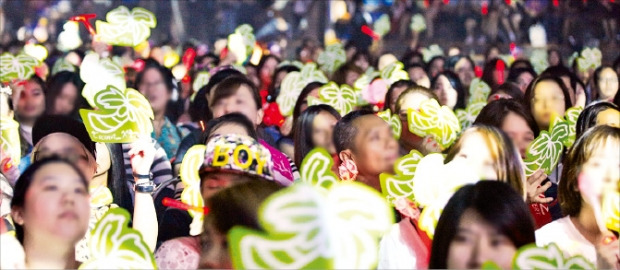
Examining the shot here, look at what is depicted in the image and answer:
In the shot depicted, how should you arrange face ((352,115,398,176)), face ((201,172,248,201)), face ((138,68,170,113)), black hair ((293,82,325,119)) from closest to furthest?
face ((201,172,248,201))
face ((352,115,398,176))
black hair ((293,82,325,119))
face ((138,68,170,113))

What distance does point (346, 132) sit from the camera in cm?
456

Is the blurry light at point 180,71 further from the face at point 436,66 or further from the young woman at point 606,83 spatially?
the young woman at point 606,83

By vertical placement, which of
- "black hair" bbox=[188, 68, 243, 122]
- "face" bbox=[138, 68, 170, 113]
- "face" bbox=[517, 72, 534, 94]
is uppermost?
"face" bbox=[517, 72, 534, 94]

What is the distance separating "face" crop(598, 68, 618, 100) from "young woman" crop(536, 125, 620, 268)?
5000 millimetres

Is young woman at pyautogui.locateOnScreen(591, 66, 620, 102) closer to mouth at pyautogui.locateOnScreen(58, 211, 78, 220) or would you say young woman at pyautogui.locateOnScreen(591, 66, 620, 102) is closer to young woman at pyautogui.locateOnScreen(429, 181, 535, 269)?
young woman at pyautogui.locateOnScreen(429, 181, 535, 269)

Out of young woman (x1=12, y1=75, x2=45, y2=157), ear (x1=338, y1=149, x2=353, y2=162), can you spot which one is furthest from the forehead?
young woman (x1=12, y1=75, x2=45, y2=157)

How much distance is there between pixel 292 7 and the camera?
1720 cm

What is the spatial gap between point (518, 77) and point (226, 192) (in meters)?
6.17

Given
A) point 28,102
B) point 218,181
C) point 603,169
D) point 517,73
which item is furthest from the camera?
point 517,73

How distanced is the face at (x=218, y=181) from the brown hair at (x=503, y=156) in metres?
0.74

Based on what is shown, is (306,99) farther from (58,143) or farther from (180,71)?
(180,71)

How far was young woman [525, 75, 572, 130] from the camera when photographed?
636cm

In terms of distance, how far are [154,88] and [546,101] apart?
2519 millimetres

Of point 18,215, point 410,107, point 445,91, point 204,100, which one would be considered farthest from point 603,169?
point 445,91
